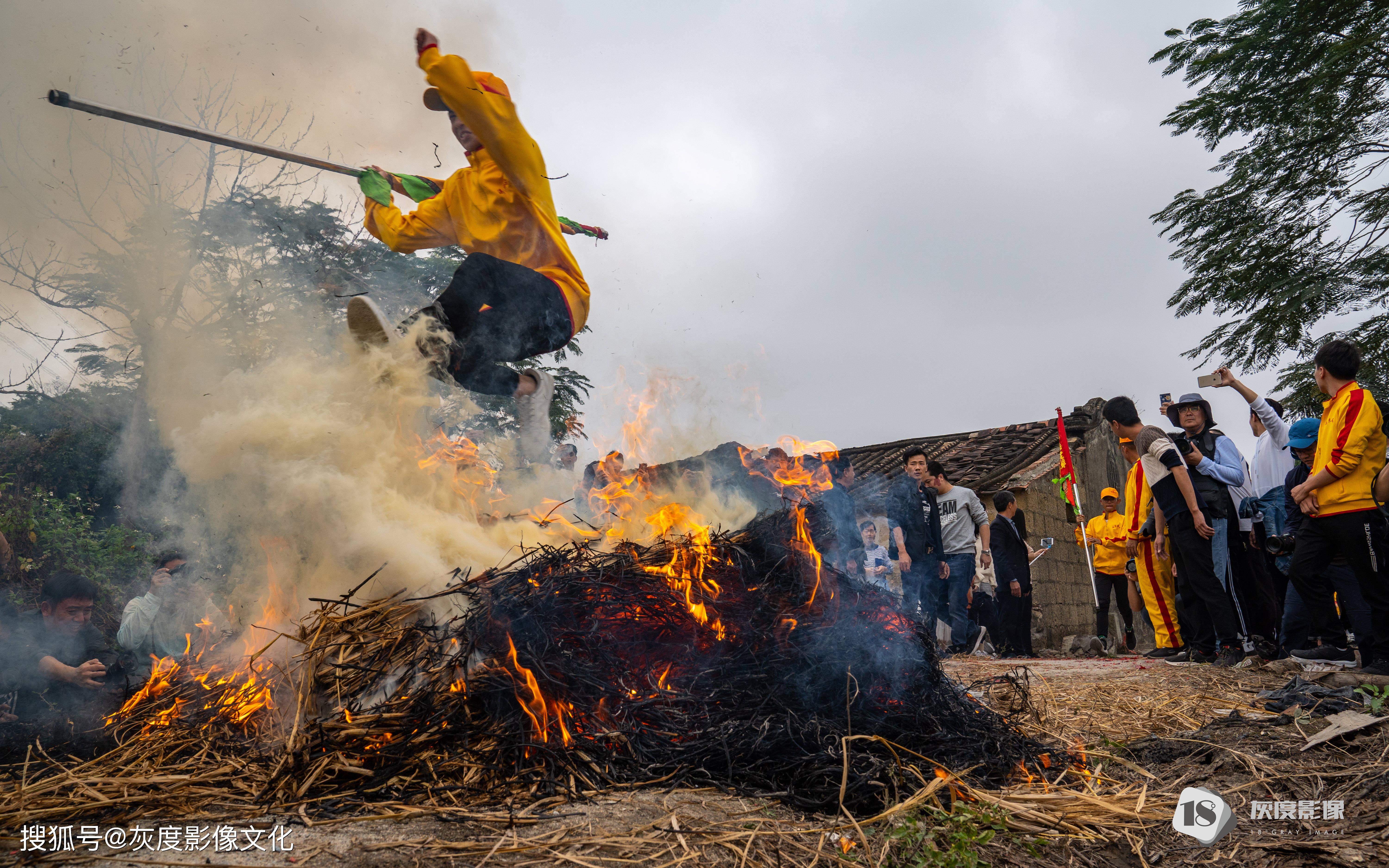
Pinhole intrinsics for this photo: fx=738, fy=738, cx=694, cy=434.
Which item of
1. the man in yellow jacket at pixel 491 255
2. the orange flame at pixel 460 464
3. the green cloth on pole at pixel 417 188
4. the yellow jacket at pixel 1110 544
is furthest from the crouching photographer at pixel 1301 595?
the green cloth on pole at pixel 417 188

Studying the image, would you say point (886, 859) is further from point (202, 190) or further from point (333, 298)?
point (202, 190)

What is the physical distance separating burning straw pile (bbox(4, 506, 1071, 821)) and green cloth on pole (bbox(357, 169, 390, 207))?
2.74 meters

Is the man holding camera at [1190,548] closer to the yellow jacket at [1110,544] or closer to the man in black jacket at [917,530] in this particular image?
the man in black jacket at [917,530]

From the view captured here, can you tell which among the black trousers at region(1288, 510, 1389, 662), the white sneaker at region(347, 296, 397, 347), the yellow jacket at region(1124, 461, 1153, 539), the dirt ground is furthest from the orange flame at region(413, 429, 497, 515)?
the yellow jacket at region(1124, 461, 1153, 539)

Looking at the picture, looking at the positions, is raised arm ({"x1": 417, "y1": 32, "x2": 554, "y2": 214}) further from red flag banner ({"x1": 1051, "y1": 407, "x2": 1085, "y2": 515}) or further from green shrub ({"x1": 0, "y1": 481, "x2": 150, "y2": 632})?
red flag banner ({"x1": 1051, "y1": 407, "x2": 1085, "y2": 515})

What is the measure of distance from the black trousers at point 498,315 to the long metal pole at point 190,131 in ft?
3.76

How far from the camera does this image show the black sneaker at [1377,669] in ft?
13.0

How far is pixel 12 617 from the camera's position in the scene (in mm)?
4184

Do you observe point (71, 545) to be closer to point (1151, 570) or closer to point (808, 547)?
point (808, 547)

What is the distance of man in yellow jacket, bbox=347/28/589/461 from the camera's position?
4.18m

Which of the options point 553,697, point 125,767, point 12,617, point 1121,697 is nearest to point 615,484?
point 553,697

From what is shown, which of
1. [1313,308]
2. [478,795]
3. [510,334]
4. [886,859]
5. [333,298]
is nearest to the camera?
[886,859]

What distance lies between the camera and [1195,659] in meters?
5.79

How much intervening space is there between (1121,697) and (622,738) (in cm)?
311
